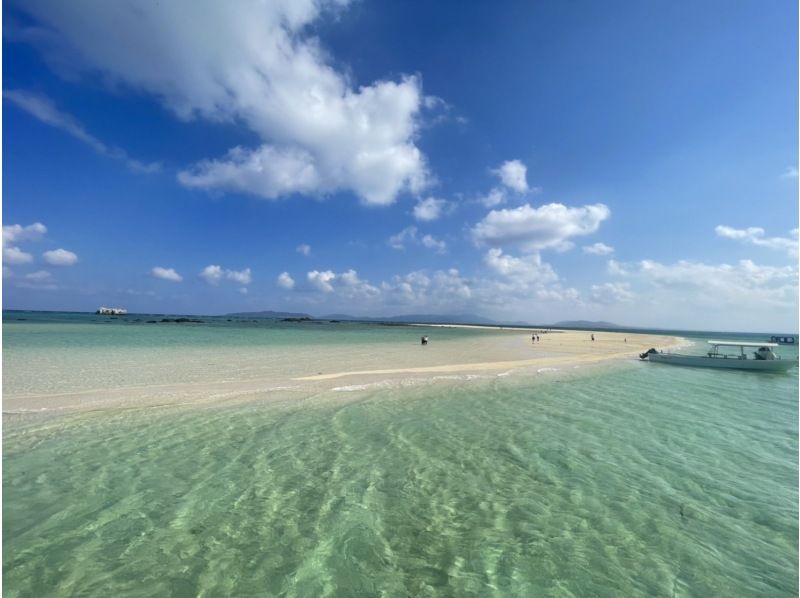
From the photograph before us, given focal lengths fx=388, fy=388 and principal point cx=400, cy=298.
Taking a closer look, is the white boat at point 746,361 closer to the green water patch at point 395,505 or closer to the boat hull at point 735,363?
the boat hull at point 735,363

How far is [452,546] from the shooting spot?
6.66 meters

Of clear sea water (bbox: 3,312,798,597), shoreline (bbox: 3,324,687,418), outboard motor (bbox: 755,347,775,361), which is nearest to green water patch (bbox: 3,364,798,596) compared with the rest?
clear sea water (bbox: 3,312,798,597)

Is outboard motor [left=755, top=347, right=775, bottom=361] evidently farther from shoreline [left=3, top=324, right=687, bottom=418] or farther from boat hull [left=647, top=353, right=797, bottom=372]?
shoreline [left=3, top=324, right=687, bottom=418]

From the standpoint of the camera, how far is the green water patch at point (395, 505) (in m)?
5.95

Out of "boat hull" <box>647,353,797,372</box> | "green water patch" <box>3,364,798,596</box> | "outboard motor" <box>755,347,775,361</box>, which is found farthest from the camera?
"outboard motor" <box>755,347,775,361</box>

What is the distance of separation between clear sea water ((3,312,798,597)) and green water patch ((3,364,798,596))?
0.04 m

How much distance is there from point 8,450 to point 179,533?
7.77 m

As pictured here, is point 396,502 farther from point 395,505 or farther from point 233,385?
point 233,385

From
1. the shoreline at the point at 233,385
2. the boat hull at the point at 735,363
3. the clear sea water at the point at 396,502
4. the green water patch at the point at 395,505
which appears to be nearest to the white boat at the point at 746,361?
the boat hull at the point at 735,363

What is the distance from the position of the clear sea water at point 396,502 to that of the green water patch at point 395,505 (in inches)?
1.6

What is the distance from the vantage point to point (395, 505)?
7965 millimetres

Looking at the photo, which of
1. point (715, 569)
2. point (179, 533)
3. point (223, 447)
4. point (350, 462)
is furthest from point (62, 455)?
point (715, 569)

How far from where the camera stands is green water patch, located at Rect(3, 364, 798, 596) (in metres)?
5.95

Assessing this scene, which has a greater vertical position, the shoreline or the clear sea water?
the shoreline
